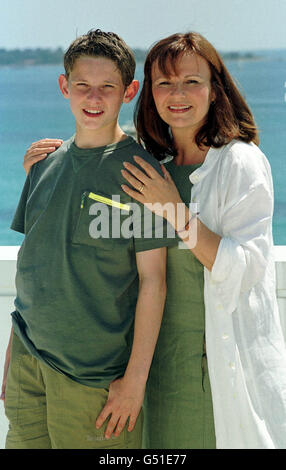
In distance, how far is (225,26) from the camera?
14070mm

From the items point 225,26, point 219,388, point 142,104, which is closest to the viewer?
point 219,388

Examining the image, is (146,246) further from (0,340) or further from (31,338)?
(0,340)

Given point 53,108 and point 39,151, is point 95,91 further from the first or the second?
point 53,108

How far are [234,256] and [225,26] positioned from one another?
44.2 feet

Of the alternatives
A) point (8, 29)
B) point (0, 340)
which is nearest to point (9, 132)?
point (8, 29)

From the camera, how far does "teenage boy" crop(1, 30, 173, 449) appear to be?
1.61 m

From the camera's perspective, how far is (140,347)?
5.29 ft

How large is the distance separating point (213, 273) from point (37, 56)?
14241 mm

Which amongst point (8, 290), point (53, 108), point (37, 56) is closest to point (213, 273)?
point (8, 290)

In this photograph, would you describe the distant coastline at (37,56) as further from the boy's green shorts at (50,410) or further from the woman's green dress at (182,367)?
the boy's green shorts at (50,410)

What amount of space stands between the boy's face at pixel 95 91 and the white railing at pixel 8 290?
0.77 m

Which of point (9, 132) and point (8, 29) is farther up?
point (8, 29)

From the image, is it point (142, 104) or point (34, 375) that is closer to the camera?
point (34, 375)

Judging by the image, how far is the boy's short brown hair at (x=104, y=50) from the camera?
1.63 meters
